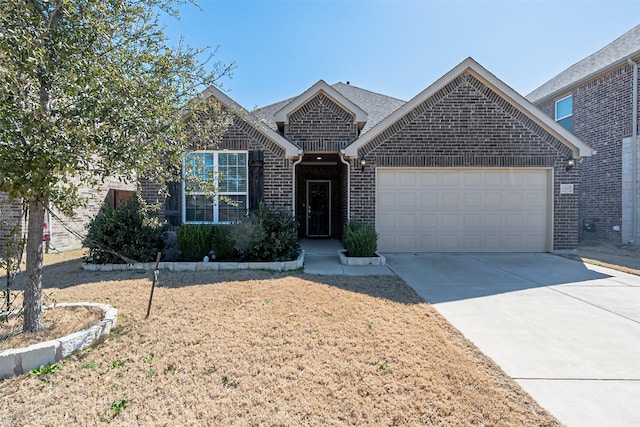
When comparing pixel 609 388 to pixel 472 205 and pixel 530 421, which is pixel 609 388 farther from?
pixel 472 205

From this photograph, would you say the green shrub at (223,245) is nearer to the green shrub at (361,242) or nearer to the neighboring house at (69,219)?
the green shrub at (361,242)

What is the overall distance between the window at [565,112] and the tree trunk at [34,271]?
17.7 m

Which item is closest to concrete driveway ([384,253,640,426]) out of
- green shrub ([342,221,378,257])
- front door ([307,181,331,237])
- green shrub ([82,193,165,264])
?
green shrub ([342,221,378,257])

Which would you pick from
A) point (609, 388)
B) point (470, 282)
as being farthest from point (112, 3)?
point (470, 282)

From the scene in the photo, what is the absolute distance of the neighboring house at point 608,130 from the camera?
37.7 feet

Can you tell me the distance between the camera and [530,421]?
2.42 m

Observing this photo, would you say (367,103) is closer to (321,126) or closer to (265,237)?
(321,126)

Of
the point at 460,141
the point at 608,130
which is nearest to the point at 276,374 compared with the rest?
the point at 460,141

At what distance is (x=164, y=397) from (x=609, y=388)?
3.84 meters

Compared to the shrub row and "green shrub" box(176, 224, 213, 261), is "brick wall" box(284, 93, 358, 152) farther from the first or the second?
"green shrub" box(176, 224, 213, 261)

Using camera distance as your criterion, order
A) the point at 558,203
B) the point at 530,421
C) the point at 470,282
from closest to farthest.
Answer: the point at 530,421
the point at 470,282
the point at 558,203

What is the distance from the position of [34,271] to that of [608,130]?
16954 millimetres

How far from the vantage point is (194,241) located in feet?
26.3

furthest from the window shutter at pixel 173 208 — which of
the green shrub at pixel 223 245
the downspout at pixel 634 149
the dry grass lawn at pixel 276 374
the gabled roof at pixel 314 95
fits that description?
the downspout at pixel 634 149
